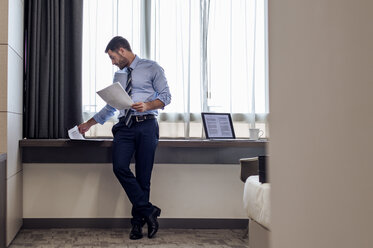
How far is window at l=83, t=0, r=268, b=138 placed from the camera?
12.4ft

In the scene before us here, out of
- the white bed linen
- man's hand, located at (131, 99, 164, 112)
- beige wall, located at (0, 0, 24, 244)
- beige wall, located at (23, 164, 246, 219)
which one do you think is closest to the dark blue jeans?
man's hand, located at (131, 99, 164, 112)

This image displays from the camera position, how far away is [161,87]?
3.34 m

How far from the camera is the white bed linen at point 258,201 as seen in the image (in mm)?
Result: 2176

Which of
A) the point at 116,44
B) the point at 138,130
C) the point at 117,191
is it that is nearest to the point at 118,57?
the point at 116,44

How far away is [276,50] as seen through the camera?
18.2 inches

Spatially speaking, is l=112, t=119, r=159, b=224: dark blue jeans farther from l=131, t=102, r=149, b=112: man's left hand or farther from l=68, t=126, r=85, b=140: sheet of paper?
l=68, t=126, r=85, b=140: sheet of paper

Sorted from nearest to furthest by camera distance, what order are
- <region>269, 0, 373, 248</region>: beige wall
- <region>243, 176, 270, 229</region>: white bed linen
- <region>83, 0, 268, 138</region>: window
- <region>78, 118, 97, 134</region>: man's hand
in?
<region>269, 0, 373, 248</region>: beige wall < <region>243, 176, 270, 229</region>: white bed linen < <region>78, 118, 97, 134</region>: man's hand < <region>83, 0, 268, 138</region>: window

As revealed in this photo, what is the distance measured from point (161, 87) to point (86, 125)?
2.28ft

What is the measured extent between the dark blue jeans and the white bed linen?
3.41ft

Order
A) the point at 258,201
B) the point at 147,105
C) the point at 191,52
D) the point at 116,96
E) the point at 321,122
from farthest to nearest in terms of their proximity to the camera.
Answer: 1. the point at 191,52
2. the point at 147,105
3. the point at 116,96
4. the point at 258,201
5. the point at 321,122

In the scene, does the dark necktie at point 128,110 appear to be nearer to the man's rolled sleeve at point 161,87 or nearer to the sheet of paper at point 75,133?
the man's rolled sleeve at point 161,87

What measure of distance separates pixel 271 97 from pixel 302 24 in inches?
3.8

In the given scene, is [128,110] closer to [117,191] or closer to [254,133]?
[117,191]

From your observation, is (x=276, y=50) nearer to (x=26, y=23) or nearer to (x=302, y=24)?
(x=302, y=24)
